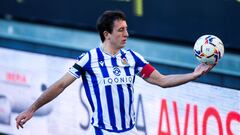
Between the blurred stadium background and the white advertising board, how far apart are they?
13 cm

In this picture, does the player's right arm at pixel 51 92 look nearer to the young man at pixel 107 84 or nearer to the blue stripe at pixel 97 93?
the young man at pixel 107 84

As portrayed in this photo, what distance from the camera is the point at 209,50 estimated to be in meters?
5.19

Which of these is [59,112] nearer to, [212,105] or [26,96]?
[26,96]

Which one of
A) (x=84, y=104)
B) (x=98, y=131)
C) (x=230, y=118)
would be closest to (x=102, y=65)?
(x=98, y=131)

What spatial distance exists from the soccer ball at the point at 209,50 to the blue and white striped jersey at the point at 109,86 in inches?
19.3

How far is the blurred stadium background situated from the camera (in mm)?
7273

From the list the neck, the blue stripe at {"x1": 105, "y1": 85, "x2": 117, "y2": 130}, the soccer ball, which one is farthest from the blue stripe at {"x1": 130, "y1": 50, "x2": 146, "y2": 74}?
the soccer ball

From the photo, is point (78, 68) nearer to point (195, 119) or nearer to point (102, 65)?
point (102, 65)

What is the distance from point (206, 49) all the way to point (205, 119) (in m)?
1.47

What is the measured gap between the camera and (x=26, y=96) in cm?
827

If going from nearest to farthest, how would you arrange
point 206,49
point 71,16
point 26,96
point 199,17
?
point 206,49 < point 199,17 < point 26,96 < point 71,16

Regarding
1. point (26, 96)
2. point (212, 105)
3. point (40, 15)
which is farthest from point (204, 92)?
point (40, 15)

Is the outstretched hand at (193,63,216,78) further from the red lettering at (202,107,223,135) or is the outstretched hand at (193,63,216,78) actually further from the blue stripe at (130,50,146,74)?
the red lettering at (202,107,223,135)

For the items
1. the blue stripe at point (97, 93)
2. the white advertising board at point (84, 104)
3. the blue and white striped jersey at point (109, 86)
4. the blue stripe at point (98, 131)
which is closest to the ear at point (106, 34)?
the blue and white striped jersey at point (109, 86)
